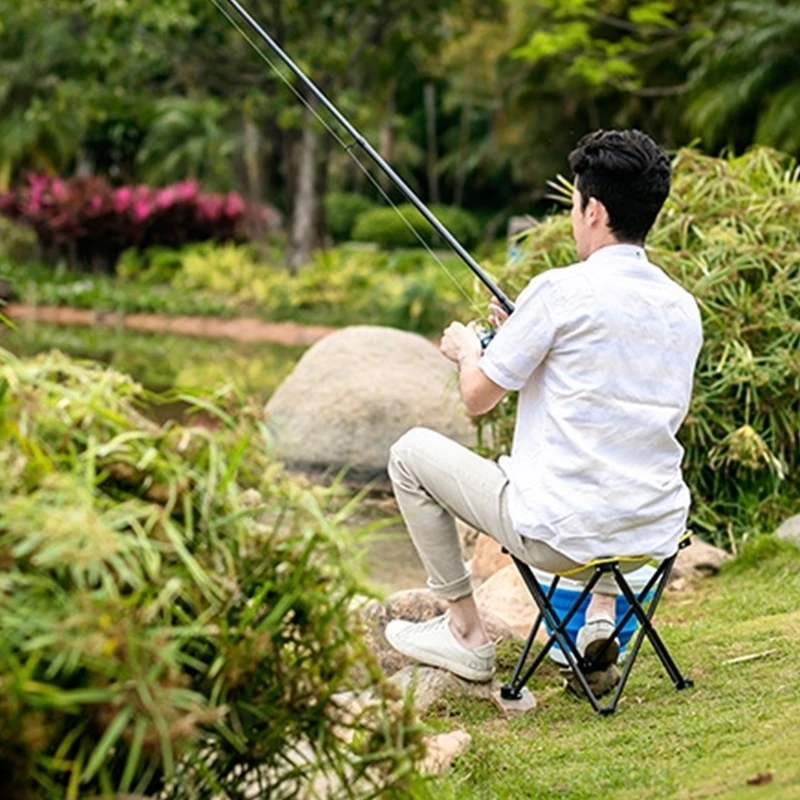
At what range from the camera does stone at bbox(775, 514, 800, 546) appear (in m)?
6.85

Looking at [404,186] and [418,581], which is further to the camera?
[418,581]

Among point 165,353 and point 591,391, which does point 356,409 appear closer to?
point 591,391

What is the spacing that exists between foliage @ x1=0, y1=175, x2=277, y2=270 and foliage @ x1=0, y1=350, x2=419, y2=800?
19925 millimetres

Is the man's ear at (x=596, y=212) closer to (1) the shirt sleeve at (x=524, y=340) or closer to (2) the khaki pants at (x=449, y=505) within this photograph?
(1) the shirt sleeve at (x=524, y=340)

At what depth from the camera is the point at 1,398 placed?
2.97m

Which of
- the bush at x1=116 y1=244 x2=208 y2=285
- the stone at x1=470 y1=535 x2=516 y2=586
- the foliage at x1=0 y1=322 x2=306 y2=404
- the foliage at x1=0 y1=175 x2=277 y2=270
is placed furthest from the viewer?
the foliage at x1=0 y1=175 x2=277 y2=270

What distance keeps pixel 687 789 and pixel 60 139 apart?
83.6ft

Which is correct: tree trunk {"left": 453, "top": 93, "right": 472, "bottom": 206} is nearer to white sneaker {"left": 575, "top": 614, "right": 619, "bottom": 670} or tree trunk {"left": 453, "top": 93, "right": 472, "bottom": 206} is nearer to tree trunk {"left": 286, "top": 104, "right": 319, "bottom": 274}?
tree trunk {"left": 286, "top": 104, "right": 319, "bottom": 274}

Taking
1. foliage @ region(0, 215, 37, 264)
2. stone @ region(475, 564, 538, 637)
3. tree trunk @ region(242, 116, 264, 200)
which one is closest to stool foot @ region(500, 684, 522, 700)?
stone @ region(475, 564, 538, 637)

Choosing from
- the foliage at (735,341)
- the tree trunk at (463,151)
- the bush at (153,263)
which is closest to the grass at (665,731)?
the foliage at (735,341)

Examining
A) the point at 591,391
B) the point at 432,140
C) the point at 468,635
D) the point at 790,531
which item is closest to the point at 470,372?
the point at 591,391

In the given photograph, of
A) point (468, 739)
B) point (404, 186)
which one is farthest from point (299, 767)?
point (404, 186)

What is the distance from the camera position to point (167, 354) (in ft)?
54.6

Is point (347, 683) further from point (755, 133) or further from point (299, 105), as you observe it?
point (299, 105)
